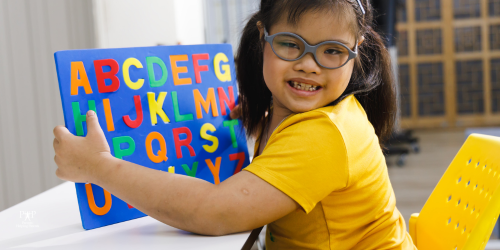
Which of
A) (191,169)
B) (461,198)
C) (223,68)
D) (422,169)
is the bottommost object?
(422,169)

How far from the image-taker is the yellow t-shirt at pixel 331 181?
658mm

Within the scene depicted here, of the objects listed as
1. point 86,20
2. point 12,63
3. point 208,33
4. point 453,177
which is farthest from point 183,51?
point 208,33

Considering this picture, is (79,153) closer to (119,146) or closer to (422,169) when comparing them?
(119,146)

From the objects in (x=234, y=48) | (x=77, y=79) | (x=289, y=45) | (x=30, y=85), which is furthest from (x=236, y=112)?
(x=234, y=48)

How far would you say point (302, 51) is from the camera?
29.6 inches

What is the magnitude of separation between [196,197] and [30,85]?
148 cm

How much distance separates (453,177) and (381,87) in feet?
0.86

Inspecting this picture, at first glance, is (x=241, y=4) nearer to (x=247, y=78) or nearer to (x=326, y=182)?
(x=247, y=78)

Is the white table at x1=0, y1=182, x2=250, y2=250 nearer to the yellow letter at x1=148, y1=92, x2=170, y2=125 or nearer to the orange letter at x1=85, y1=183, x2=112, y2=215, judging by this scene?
the orange letter at x1=85, y1=183, x2=112, y2=215

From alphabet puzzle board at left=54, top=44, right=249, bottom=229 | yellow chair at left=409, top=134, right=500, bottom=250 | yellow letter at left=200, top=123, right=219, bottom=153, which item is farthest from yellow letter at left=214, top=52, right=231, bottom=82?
yellow chair at left=409, top=134, right=500, bottom=250

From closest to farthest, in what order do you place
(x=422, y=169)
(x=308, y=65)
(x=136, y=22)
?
1. (x=308, y=65)
2. (x=136, y=22)
3. (x=422, y=169)

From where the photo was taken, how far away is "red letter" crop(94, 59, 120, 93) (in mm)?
775

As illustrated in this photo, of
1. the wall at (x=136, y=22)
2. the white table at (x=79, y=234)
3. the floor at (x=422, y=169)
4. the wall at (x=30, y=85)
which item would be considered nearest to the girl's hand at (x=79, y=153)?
the white table at (x=79, y=234)

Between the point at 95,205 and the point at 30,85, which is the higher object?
the point at 30,85
